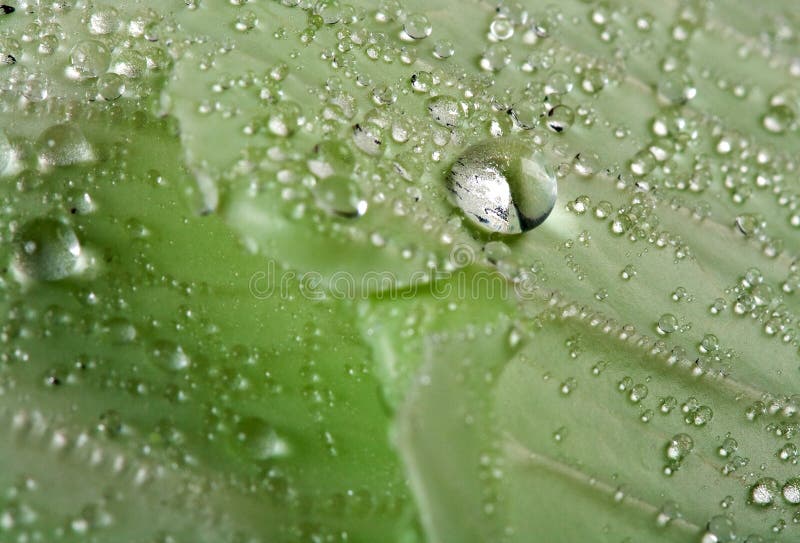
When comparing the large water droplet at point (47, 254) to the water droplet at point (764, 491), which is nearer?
the large water droplet at point (47, 254)

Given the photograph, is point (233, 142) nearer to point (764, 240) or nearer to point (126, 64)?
point (126, 64)

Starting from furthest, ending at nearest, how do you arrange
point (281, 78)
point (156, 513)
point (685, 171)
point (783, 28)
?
1. point (783, 28)
2. point (685, 171)
3. point (281, 78)
4. point (156, 513)

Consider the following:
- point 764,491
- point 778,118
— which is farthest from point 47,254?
point 778,118

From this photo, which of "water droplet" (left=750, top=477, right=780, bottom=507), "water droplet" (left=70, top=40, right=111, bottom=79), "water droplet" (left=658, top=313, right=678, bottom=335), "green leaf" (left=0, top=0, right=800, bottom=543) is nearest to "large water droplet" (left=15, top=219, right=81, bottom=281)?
"green leaf" (left=0, top=0, right=800, bottom=543)

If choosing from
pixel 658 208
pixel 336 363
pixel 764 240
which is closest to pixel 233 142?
pixel 336 363

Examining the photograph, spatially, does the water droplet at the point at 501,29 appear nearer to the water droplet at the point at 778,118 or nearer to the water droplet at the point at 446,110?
the water droplet at the point at 446,110

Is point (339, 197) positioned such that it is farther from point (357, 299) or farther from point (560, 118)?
point (560, 118)

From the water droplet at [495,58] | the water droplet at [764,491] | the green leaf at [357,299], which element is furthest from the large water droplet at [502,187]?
the water droplet at [764,491]
